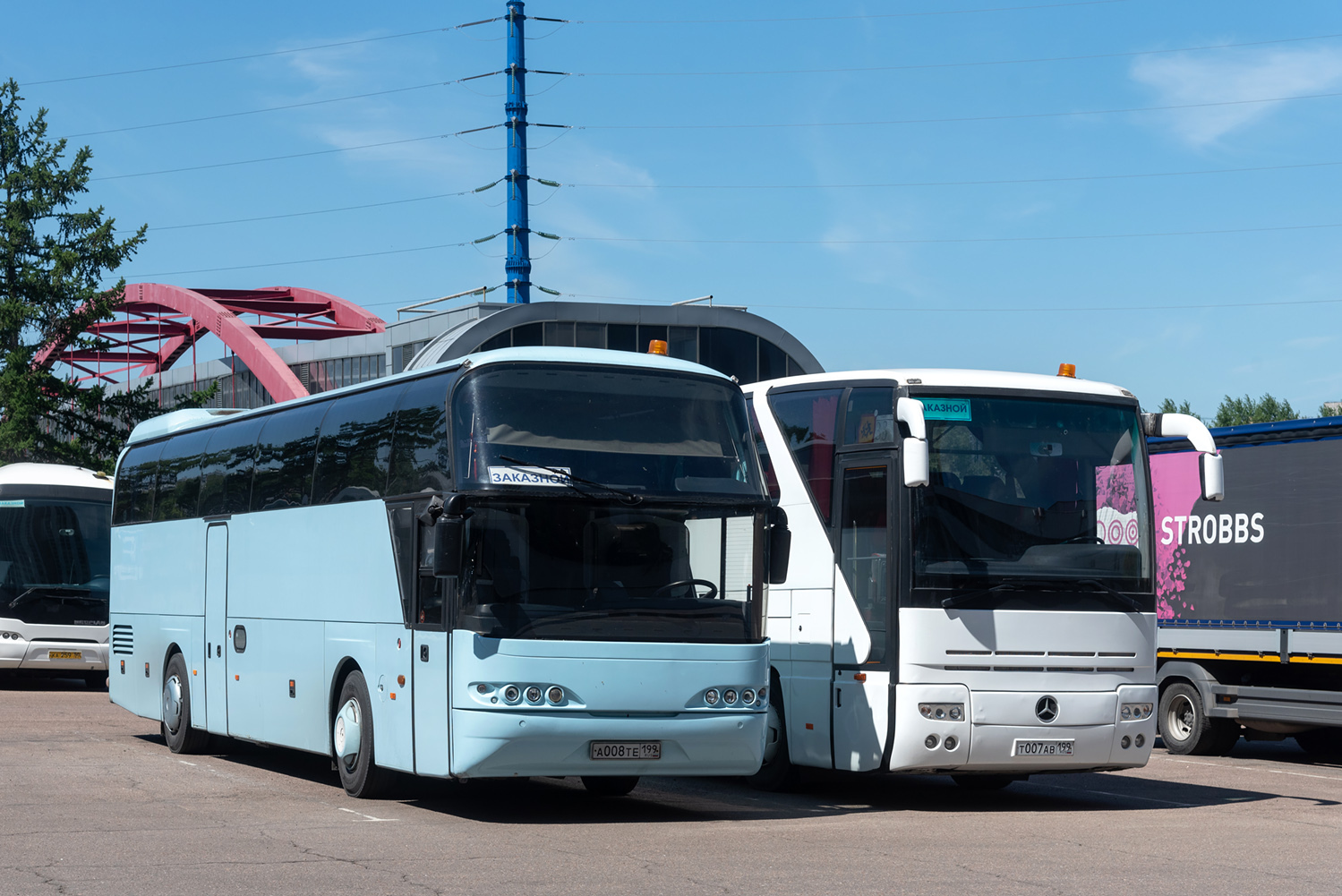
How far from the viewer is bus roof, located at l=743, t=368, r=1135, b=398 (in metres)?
12.8

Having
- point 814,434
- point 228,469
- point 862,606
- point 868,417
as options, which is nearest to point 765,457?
point 814,434

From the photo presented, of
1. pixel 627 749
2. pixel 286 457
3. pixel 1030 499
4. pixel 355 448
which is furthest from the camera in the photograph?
pixel 286 457

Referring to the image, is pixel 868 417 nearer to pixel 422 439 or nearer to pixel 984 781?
pixel 422 439

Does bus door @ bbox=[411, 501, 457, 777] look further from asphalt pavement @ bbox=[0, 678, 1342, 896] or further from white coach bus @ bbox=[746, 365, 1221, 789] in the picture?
white coach bus @ bbox=[746, 365, 1221, 789]

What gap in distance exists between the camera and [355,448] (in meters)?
13.3

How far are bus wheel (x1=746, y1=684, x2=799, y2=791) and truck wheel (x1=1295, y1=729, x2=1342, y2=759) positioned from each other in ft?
25.5

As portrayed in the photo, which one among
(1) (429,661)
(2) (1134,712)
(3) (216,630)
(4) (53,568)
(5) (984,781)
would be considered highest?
(4) (53,568)

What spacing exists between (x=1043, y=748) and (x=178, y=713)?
9185mm

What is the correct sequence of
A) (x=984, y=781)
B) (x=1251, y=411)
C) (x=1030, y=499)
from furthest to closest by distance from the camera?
(x=1251, y=411) → (x=984, y=781) → (x=1030, y=499)

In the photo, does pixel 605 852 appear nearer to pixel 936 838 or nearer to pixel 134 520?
pixel 936 838

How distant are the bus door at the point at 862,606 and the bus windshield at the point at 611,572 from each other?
130 centimetres

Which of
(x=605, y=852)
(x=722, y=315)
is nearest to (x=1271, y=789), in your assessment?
(x=605, y=852)

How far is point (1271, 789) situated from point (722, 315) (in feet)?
117

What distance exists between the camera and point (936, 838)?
35.8 ft
